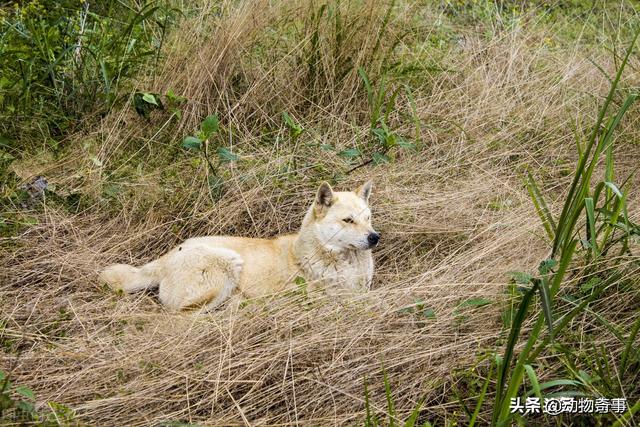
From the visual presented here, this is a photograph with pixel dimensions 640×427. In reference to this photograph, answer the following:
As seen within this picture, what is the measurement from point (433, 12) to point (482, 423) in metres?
5.17

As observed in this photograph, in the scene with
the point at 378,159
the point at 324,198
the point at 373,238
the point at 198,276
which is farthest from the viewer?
the point at 378,159

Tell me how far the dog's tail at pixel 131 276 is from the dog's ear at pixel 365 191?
4.41ft

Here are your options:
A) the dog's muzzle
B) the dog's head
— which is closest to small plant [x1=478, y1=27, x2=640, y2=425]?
the dog's muzzle

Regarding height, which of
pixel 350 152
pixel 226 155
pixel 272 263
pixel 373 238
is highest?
pixel 350 152

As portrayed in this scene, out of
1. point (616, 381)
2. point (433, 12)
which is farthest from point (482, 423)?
point (433, 12)

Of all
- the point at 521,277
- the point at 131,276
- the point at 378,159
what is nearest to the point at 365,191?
the point at 378,159

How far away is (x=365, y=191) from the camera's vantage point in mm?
4859

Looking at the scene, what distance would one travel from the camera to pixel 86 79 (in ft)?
18.8

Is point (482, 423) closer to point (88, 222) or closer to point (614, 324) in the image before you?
point (614, 324)

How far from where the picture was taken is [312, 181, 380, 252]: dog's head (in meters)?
4.69

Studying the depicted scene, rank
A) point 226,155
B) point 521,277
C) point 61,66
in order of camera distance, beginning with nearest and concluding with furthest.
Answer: point 521,277 → point 226,155 → point 61,66

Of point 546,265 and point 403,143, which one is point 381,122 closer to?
point 403,143

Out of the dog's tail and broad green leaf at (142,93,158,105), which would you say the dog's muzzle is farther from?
broad green leaf at (142,93,158,105)

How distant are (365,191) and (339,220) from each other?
29cm
